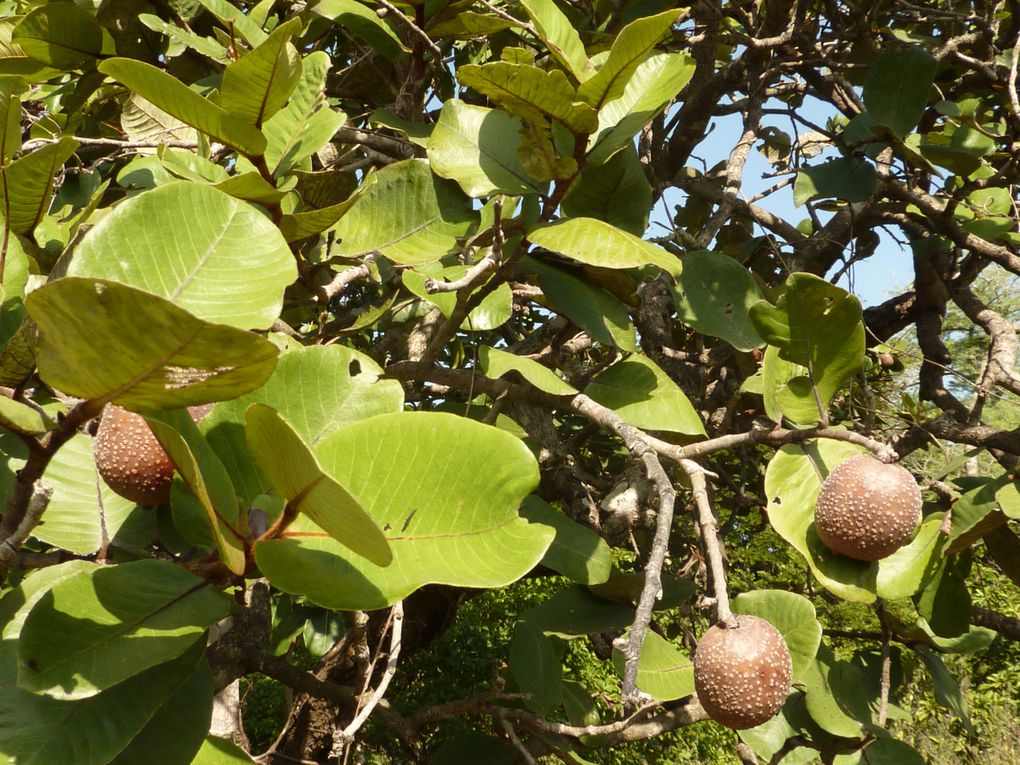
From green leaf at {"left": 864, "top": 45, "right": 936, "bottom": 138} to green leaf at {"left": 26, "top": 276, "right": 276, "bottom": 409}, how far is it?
192 cm

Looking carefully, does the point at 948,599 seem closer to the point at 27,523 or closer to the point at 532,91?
the point at 532,91

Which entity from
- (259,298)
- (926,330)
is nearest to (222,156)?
(259,298)

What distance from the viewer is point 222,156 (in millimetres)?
1773

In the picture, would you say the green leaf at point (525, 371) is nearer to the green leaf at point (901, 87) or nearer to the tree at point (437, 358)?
the tree at point (437, 358)

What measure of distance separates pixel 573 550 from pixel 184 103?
36.0 inches

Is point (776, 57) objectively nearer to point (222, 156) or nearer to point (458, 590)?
point (222, 156)

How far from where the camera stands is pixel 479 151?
4.49 feet

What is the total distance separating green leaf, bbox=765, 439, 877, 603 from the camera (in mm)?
1141

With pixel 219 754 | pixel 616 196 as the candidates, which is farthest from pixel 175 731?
pixel 616 196

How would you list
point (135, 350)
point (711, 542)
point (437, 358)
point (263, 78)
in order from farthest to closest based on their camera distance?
point (437, 358)
point (263, 78)
point (711, 542)
point (135, 350)

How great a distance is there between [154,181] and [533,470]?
1067 millimetres

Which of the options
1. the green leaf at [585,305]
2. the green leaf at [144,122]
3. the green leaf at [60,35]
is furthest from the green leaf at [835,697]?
the green leaf at [60,35]

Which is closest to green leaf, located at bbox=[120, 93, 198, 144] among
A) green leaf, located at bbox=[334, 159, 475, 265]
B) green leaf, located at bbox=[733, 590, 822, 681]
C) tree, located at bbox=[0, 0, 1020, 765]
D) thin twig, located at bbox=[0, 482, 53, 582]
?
tree, located at bbox=[0, 0, 1020, 765]

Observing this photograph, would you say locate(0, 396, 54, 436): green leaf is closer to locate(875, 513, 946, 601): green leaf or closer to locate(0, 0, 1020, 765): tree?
locate(0, 0, 1020, 765): tree
